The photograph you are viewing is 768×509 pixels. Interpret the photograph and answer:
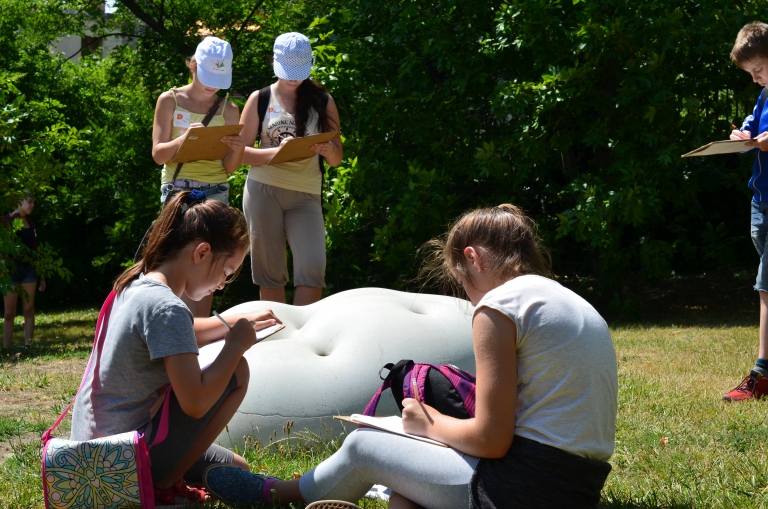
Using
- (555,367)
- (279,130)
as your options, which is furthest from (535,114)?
(555,367)

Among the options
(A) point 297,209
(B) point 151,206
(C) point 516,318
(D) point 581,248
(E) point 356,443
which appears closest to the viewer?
(C) point 516,318

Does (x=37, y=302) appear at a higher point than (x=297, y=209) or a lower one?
lower

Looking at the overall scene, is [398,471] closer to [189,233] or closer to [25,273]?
[189,233]

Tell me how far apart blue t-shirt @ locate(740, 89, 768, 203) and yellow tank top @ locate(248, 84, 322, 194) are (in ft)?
8.95

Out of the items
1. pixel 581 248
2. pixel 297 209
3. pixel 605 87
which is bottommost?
pixel 581 248

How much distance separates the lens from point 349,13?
32.1ft

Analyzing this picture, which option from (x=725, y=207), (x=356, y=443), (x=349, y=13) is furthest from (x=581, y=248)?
(x=356, y=443)

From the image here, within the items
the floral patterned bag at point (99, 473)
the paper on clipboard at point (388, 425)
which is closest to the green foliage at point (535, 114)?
the paper on clipboard at point (388, 425)

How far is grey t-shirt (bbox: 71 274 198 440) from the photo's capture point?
277 cm

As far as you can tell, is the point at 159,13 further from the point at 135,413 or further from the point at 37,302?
the point at 135,413

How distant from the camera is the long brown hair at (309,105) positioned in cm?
575

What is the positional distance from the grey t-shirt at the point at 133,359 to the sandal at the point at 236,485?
1.27 feet

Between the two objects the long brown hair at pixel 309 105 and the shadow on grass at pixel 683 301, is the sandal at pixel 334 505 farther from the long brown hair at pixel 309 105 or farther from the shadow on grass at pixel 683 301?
the shadow on grass at pixel 683 301

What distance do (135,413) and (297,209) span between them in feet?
9.84
